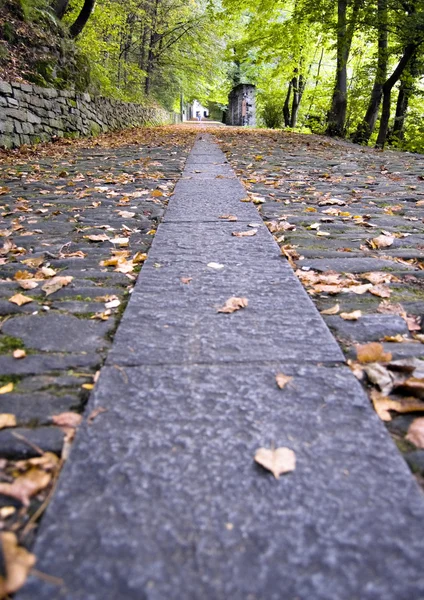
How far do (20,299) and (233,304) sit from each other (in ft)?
3.43

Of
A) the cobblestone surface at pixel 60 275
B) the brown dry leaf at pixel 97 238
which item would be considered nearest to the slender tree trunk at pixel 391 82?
the cobblestone surface at pixel 60 275

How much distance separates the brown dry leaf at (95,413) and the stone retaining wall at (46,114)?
24.4ft

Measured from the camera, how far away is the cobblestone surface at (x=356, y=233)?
1701mm

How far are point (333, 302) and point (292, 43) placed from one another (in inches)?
640

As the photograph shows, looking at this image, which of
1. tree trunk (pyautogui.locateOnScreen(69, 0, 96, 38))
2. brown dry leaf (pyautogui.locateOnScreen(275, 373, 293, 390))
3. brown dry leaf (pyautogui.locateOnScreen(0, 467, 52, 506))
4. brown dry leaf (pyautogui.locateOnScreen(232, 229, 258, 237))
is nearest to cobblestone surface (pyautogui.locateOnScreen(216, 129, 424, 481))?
brown dry leaf (pyautogui.locateOnScreen(232, 229, 258, 237))

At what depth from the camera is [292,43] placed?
14852mm

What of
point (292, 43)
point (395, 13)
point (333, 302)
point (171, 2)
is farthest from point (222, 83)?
point (333, 302)

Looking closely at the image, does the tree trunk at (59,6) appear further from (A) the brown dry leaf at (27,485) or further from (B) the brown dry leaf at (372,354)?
(A) the brown dry leaf at (27,485)

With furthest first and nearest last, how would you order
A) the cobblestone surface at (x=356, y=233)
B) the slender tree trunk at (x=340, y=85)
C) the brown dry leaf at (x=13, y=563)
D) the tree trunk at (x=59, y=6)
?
the tree trunk at (x=59, y=6) → the slender tree trunk at (x=340, y=85) → the cobblestone surface at (x=356, y=233) → the brown dry leaf at (x=13, y=563)

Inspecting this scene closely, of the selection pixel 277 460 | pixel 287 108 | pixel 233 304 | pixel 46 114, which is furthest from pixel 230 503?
pixel 287 108

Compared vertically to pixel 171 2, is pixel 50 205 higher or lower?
lower

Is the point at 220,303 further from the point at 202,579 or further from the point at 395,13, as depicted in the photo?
the point at 395,13

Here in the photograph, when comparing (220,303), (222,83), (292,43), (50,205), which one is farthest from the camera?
(222,83)

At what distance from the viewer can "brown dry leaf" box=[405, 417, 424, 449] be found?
1.13 meters
